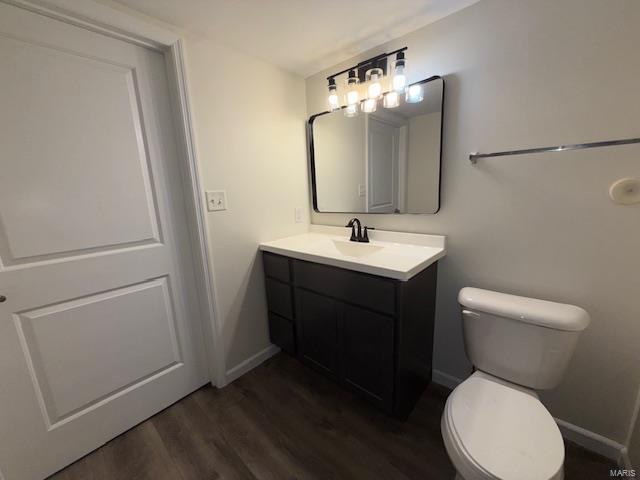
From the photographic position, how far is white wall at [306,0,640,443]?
1.01 m

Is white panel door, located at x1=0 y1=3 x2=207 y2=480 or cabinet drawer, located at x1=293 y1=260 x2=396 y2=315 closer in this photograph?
white panel door, located at x1=0 y1=3 x2=207 y2=480

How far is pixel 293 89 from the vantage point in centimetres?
189

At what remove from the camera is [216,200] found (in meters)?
1.53

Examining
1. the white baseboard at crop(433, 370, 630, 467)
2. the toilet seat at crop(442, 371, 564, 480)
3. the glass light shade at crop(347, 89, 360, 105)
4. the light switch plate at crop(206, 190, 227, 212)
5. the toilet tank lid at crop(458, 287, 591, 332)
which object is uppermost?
the glass light shade at crop(347, 89, 360, 105)

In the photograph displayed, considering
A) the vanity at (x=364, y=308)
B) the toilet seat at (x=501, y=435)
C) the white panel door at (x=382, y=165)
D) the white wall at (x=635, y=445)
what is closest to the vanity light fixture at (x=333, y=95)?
the white panel door at (x=382, y=165)

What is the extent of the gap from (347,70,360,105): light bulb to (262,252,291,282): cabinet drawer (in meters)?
1.08

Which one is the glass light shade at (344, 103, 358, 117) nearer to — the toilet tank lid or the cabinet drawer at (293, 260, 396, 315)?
the cabinet drawer at (293, 260, 396, 315)

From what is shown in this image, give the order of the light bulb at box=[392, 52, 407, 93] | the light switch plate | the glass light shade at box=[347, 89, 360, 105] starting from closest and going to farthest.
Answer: the light bulb at box=[392, 52, 407, 93] < the light switch plate < the glass light shade at box=[347, 89, 360, 105]

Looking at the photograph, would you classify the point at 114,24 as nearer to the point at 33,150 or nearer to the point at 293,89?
the point at 33,150

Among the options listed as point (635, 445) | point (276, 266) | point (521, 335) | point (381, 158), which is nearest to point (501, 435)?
point (521, 335)

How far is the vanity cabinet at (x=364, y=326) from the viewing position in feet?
4.07

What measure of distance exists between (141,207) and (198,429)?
48.5 inches

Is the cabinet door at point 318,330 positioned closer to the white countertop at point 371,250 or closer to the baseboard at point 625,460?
the white countertop at point 371,250

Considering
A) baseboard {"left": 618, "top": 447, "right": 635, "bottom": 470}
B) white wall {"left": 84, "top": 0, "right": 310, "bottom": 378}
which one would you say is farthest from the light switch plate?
baseboard {"left": 618, "top": 447, "right": 635, "bottom": 470}
